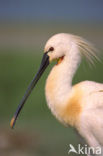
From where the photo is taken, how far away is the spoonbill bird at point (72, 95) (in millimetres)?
6844

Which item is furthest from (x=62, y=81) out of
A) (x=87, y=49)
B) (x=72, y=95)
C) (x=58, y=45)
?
(x=87, y=49)

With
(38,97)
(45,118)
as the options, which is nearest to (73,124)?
(45,118)

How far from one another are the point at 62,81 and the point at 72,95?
19 cm

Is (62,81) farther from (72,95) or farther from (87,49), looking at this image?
(87,49)

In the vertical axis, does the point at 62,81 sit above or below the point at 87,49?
below

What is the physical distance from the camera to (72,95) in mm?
7012

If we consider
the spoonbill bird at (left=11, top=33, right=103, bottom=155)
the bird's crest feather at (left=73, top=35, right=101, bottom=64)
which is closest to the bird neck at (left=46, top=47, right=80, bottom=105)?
the spoonbill bird at (left=11, top=33, right=103, bottom=155)

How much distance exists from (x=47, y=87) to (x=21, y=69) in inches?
555

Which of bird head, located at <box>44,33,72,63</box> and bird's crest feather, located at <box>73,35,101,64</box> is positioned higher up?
bird head, located at <box>44,33,72,63</box>

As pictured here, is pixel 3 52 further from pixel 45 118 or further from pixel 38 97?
pixel 45 118

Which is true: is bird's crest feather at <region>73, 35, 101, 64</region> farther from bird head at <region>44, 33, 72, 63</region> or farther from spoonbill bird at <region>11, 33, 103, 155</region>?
bird head at <region>44, 33, 72, 63</region>

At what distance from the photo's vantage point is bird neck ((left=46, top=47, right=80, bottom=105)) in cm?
700

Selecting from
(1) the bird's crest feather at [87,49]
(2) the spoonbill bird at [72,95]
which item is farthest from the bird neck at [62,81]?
(1) the bird's crest feather at [87,49]

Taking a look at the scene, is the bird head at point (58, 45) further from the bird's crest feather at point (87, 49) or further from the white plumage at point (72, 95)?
the bird's crest feather at point (87, 49)
